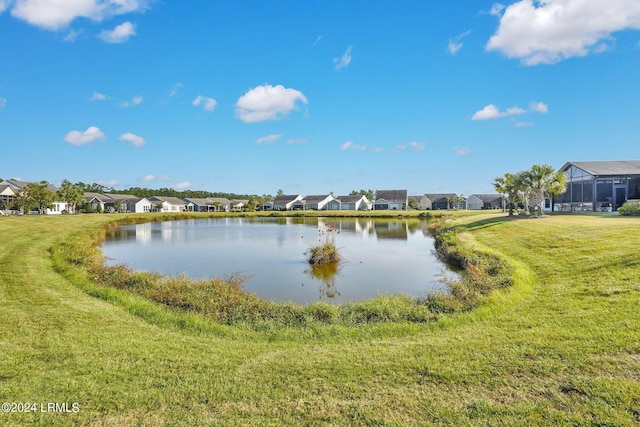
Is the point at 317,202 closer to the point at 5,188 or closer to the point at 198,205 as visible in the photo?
the point at 198,205

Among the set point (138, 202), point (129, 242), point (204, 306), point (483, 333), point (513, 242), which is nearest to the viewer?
point (483, 333)

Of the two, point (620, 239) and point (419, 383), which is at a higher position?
point (620, 239)

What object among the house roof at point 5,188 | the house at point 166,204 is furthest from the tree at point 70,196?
the house at point 166,204

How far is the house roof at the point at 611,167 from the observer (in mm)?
28350

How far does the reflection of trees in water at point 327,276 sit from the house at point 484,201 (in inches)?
2878

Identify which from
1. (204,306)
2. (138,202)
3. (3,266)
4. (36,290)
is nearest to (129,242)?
(3,266)

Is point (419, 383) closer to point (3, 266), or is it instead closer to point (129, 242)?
point (3, 266)

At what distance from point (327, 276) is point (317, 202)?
75.4 m

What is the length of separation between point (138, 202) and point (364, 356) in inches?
3353

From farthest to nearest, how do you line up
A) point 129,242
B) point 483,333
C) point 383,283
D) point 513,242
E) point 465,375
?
1. point 129,242
2. point 513,242
3. point 383,283
4. point 483,333
5. point 465,375

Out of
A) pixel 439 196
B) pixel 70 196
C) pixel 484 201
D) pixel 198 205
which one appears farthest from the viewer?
pixel 198 205

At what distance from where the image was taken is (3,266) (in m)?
11.6

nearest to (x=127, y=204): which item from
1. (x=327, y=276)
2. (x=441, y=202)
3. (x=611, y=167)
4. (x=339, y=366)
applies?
(x=441, y=202)

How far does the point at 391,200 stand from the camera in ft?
277
